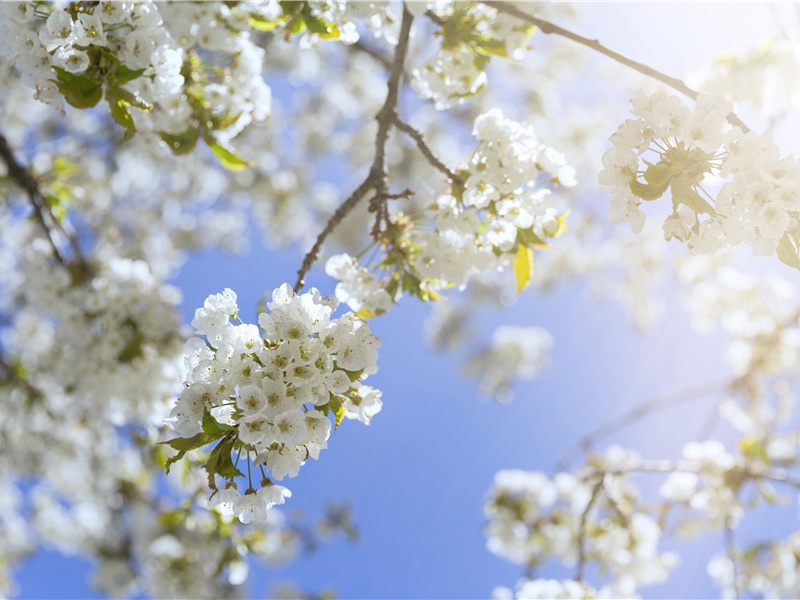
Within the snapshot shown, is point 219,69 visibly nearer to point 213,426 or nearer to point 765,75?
point 213,426

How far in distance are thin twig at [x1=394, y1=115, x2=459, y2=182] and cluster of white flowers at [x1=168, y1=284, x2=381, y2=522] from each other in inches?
33.5

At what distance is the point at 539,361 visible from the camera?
9750mm

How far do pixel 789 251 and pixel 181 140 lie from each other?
2.22 m

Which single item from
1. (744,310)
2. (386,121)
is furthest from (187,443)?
(744,310)

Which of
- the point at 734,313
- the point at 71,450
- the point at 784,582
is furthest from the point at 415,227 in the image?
the point at 71,450

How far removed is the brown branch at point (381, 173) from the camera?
2.34 meters

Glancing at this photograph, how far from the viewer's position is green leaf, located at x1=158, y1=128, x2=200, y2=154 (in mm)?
2650

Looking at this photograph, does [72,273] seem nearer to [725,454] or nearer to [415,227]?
[415,227]

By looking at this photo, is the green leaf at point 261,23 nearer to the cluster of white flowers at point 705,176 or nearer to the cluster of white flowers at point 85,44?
the cluster of white flowers at point 85,44

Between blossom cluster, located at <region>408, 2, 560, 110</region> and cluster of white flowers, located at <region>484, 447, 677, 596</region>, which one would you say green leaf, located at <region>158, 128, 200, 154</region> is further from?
cluster of white flowers, located at <region>484, 447, 677, 596</region>

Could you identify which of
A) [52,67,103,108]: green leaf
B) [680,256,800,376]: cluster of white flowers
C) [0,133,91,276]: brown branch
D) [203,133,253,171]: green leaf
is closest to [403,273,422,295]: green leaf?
[203,133,253,171]: green leaf

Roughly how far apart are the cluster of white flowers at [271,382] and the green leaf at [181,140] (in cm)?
114

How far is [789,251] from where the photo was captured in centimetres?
168

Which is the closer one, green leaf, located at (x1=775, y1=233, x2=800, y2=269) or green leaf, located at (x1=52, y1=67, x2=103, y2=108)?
green leaf, located at (x1=775, y1=233, x2=800, y2=269)
